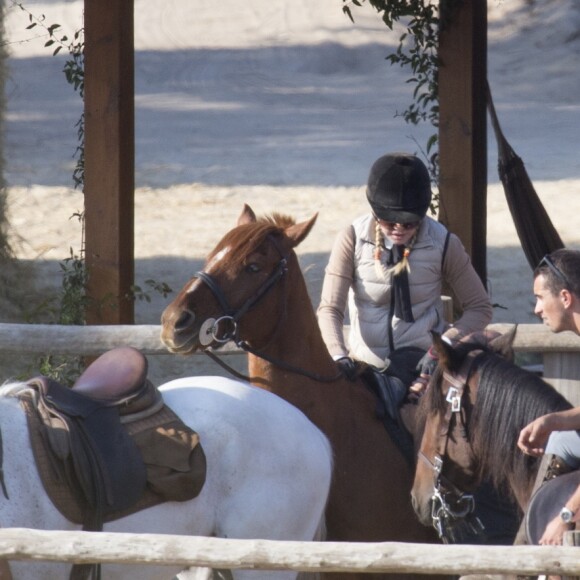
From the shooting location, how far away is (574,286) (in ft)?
9.41

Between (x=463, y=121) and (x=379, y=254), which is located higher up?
(x=463, y=121)

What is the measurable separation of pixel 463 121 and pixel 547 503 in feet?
9.22

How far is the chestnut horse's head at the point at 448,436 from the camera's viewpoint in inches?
125

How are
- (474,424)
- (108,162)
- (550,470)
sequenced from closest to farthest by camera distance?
(550,470) < (474,424) < (108,162)

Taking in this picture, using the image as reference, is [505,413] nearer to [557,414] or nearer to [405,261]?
[557,414]

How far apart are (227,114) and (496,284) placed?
8.43m

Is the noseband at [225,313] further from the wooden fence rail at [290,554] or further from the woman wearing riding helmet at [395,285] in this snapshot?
the wooden fence rail at [290,554]

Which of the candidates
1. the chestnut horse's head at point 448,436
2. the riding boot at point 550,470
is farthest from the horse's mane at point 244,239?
the riding boot at point 550,470

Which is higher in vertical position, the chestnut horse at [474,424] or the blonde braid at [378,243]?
the blonde braid at [378,243]

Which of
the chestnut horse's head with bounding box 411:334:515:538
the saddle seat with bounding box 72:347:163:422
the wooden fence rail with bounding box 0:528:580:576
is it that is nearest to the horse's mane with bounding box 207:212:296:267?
the saddle seat with bounding box 72:347:163:422

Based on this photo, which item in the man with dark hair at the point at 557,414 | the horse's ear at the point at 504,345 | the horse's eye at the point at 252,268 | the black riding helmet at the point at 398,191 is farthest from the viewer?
the black riding helmet at the point at 398,191

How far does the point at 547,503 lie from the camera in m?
2.85

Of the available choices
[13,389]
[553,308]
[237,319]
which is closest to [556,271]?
[553,308]

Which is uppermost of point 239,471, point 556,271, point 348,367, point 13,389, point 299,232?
point 556,271
